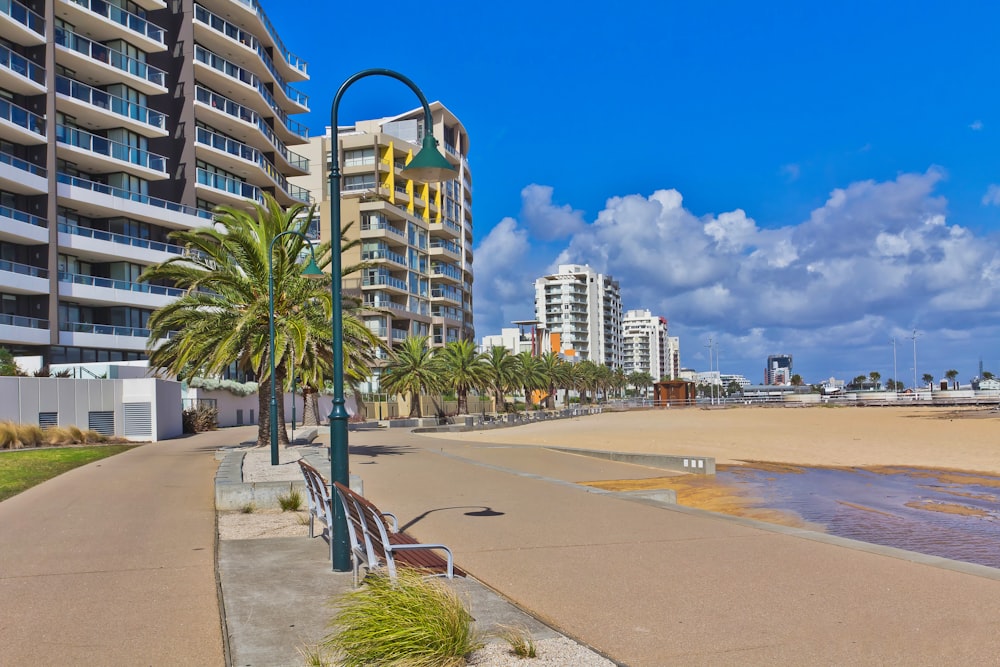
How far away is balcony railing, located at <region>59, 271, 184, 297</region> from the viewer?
46.8m

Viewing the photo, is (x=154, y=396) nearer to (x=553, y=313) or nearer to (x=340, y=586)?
(x=340, y=586)

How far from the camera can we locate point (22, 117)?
4403cm

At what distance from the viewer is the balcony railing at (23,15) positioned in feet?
141

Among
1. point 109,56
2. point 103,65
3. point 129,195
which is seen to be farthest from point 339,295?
point 109,56

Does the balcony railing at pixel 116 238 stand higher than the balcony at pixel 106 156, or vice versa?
the balcony at pixel 106 156

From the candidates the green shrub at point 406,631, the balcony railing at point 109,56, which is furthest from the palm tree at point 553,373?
the green shrub at point 406,631

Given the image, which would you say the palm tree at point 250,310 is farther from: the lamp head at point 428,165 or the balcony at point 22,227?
the balcony at point 22,227

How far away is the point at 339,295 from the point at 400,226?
7670 centimetres

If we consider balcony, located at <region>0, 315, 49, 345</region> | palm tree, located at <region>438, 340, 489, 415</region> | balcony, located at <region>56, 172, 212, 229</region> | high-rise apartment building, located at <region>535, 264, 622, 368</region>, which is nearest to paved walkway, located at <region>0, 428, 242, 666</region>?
balcony, located at <region>0, 315, 49, 345</region>

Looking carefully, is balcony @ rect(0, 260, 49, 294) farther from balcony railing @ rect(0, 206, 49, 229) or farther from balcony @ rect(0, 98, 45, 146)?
balcony @ rect(0, 98, 45, 146)

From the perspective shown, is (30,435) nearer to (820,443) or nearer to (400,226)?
(820,443)

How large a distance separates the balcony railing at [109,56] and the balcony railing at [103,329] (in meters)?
15.2

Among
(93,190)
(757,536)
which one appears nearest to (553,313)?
(93,190)

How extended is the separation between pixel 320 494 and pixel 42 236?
137 ft
